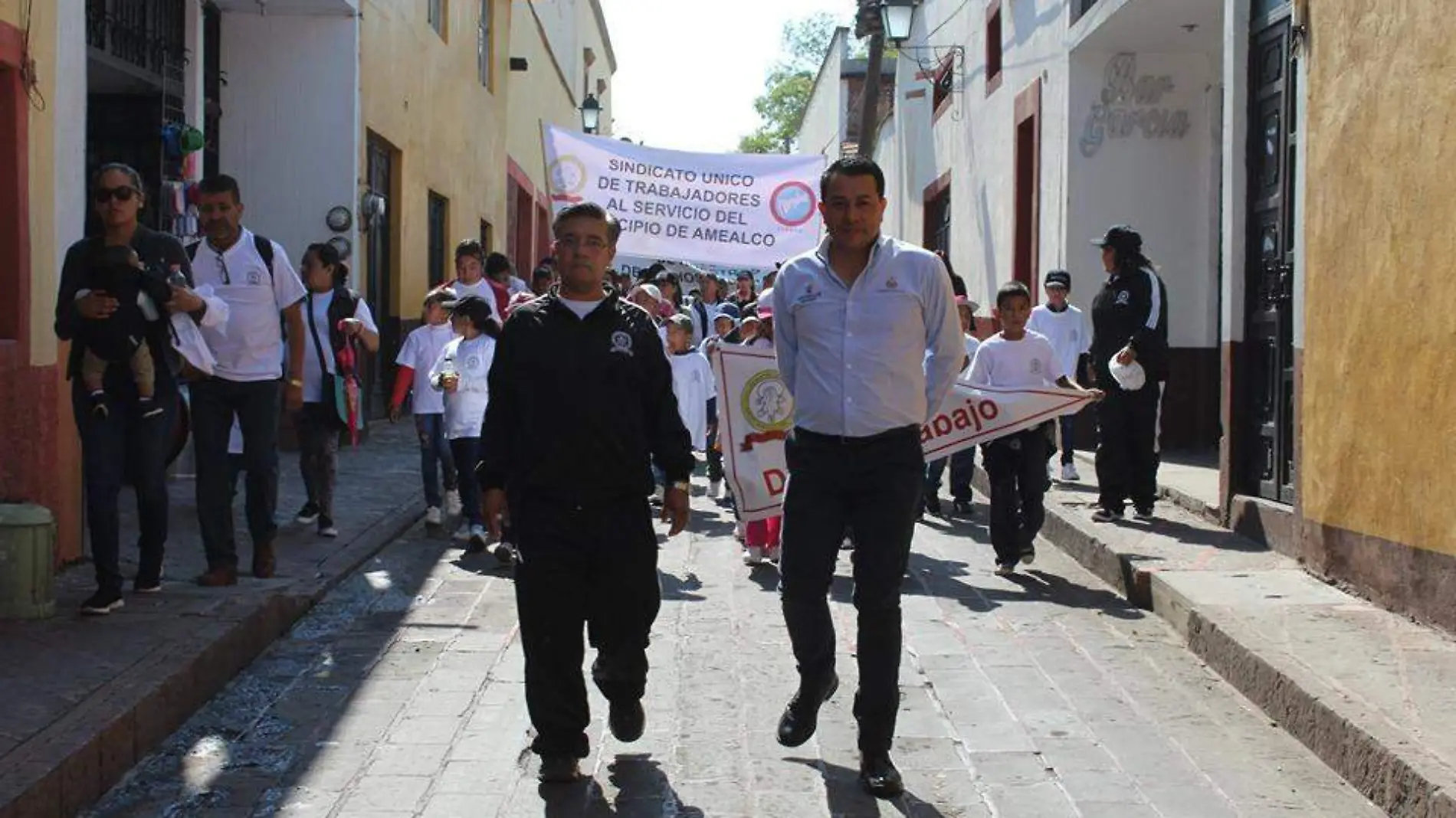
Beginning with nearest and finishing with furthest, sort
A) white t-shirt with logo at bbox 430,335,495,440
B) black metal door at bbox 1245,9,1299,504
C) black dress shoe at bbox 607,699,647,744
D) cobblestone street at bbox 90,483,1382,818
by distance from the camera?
cobblestone street at bbox 90,483,1382,818 → black dress shoe at bbox 607,699,647,744 → black metal door at bbox 1245,9,1299,504 → white t-shirt with logo at bbox 430,335,495,440

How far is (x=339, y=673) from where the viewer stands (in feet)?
22.5

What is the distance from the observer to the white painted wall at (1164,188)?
1534 centimetres

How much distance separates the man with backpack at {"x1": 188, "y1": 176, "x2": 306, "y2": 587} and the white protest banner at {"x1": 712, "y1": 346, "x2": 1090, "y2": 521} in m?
2.38

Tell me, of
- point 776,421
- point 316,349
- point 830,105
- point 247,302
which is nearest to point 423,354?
point 316,349

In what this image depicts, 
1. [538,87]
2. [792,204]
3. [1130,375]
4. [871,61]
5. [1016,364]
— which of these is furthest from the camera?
[538,87]

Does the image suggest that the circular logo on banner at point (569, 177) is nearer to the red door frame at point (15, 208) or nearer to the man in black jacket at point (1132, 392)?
the man in black jacket at point (1132, 392)

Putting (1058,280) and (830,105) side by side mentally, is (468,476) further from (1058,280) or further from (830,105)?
(830,105)

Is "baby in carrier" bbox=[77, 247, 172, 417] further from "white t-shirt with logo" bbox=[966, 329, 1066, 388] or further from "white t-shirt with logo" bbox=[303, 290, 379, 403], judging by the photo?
"white t-shirt with logo" bbox=[966, 329, 1066, 388]

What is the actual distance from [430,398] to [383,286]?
8674 mm

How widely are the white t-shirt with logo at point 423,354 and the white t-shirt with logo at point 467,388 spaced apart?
1.05 ft

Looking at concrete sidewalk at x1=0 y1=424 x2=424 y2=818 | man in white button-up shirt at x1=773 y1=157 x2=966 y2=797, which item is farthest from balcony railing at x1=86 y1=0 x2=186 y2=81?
man in white button-up shirt at x1=773 y1=157 x2=966 y2=797

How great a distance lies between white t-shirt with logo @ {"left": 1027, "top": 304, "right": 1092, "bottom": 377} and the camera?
13727mm

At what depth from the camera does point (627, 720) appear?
543cm

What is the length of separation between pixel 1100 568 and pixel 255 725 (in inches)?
206
